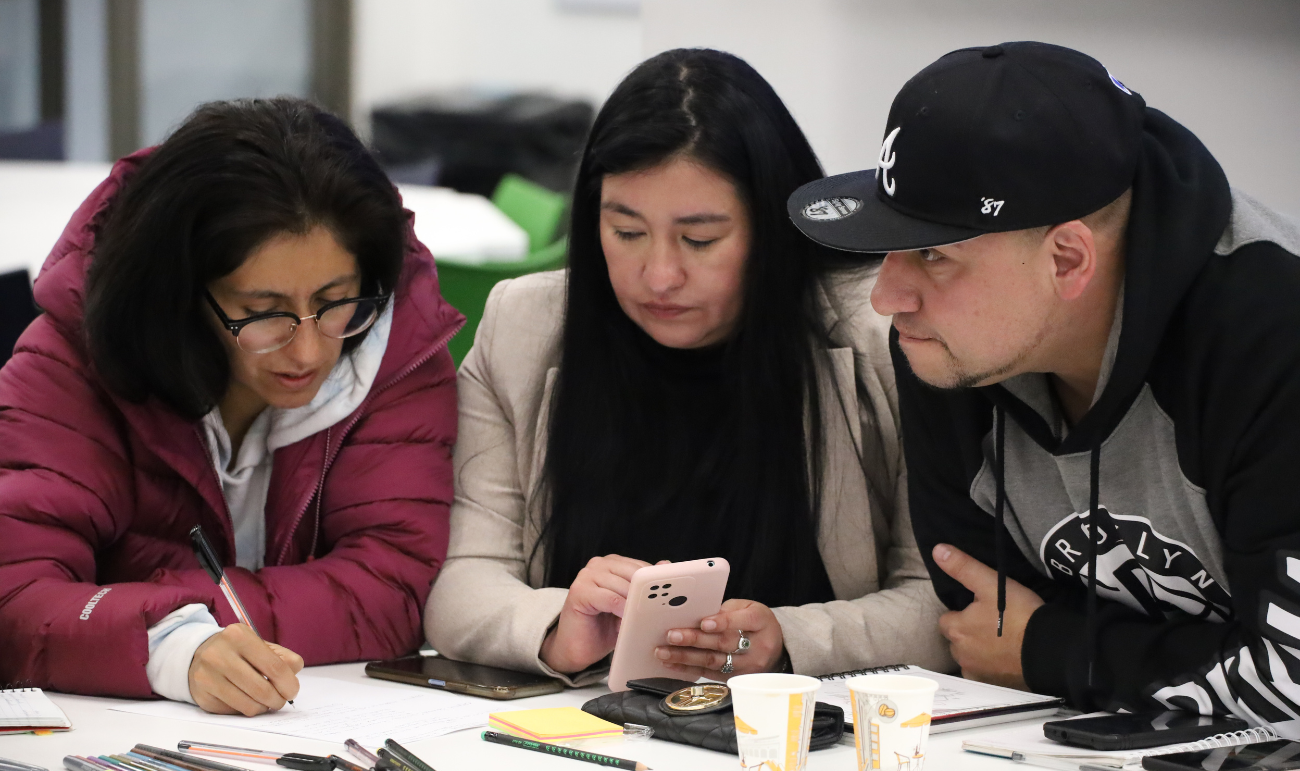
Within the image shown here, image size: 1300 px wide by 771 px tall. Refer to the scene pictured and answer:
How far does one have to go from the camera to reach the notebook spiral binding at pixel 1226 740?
4.38 ft

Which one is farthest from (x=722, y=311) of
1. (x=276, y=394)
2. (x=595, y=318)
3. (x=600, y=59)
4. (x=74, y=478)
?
(x=600, y=59)

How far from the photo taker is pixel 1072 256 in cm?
148

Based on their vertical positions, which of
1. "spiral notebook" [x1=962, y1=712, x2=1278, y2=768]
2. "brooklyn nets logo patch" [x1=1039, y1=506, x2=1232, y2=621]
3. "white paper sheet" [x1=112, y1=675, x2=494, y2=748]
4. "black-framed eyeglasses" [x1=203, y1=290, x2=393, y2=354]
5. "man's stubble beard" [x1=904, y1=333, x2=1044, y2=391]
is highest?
"man's stubble beard" [x1=904, y1=333, x2=1044, y2=391]

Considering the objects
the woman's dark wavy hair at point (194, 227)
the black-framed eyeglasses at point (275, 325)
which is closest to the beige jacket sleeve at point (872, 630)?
the black-framed eyeglasses at point (275, 325)

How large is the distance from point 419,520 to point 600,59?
5572 millimetres

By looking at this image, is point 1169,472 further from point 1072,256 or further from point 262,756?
point 262,756

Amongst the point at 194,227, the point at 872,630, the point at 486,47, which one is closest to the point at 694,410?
the point at 872,630

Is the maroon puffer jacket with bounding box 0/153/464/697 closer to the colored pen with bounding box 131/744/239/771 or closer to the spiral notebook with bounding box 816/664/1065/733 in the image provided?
the colored pen with bounding box 131/744/239/771

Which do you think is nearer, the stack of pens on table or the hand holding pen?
the stack of pens on table

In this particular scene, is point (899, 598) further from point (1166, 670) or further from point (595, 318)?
point (595, 318)

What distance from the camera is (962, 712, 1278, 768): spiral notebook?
1.31 meters

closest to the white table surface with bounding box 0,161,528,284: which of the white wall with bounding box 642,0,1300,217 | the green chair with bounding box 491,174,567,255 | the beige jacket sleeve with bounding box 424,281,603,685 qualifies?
the green chair with bounding box 491,174,567,255

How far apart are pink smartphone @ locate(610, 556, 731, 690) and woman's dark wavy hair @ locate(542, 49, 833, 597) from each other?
27cm

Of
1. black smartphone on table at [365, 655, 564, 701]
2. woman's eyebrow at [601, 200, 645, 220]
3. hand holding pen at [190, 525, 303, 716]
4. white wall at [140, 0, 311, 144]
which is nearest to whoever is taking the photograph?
hand holding pen at [190, 525, 303, 716]
